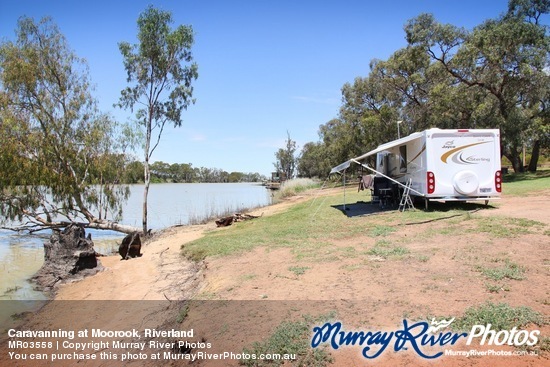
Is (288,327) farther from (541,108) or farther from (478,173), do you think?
(541,108)

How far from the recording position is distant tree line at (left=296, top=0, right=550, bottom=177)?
62.2ft

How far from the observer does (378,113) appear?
31688 millimetres

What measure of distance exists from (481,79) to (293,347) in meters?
21.5

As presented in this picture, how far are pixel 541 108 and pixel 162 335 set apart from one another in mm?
25918

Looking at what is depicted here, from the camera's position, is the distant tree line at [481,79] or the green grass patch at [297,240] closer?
the green grass patch at [297,240]

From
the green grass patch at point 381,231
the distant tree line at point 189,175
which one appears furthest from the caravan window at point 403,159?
the distant tree line at point 189,175

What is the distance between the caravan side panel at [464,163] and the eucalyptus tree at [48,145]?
1257 cm

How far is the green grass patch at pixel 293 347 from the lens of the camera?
372cm

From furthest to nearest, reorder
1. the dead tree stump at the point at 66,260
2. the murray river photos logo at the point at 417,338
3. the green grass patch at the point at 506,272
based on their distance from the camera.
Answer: the dead tree stump at the point at 66,260
the green grass patch at the point at 506,272
the murray river photos logo at the point at 417,338

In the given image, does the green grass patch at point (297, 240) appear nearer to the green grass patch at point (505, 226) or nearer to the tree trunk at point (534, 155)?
the green grass patch at point (505, 226)

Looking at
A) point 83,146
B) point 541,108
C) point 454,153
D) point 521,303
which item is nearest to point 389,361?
point 521,303

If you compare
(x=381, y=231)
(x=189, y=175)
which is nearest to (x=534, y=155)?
(x=381, y=231)

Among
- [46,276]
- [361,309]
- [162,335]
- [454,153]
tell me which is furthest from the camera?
[454,153]

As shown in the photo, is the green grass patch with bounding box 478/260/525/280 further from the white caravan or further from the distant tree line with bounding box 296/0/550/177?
the distant tree line with bounding box 296/0/550/177
